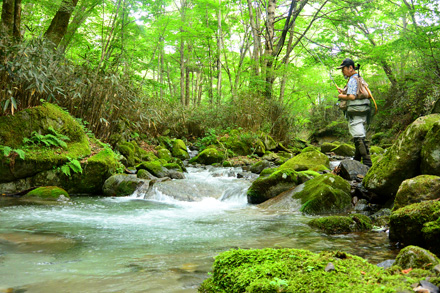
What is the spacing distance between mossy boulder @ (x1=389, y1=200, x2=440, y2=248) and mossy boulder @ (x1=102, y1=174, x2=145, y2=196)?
593 centimetres

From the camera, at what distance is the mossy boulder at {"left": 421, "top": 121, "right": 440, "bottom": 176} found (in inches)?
177

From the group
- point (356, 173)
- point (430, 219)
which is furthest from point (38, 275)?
point (356, 173)

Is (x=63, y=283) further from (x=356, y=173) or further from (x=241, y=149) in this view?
(x=241, y=149)

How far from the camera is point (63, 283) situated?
224 cm

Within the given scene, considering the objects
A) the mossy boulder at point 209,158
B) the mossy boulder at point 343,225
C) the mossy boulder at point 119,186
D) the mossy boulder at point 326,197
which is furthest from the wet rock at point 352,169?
the mossy boulder at point 209,158

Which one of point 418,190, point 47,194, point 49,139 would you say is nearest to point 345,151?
point 418,190

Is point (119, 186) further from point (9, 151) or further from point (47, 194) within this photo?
point (9, 151)

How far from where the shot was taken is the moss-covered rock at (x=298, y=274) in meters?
1.46

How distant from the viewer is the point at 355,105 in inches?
273

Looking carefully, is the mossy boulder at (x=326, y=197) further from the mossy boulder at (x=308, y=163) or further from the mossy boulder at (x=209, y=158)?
the mossy boulder at (x=209, y=158)

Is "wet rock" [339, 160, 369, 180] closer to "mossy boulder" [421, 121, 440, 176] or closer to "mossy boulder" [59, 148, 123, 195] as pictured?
"mossy boulder" [421, 121, 440, 176]

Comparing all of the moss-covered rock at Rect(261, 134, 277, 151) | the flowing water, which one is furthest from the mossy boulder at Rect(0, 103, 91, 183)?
the moss-covered rock at Rect(261, 134, 277, 151)

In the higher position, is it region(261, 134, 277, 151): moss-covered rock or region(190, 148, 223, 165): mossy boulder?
region(261, 134, 277, 151): moss-covered rock

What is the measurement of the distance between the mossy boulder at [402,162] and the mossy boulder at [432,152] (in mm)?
193
